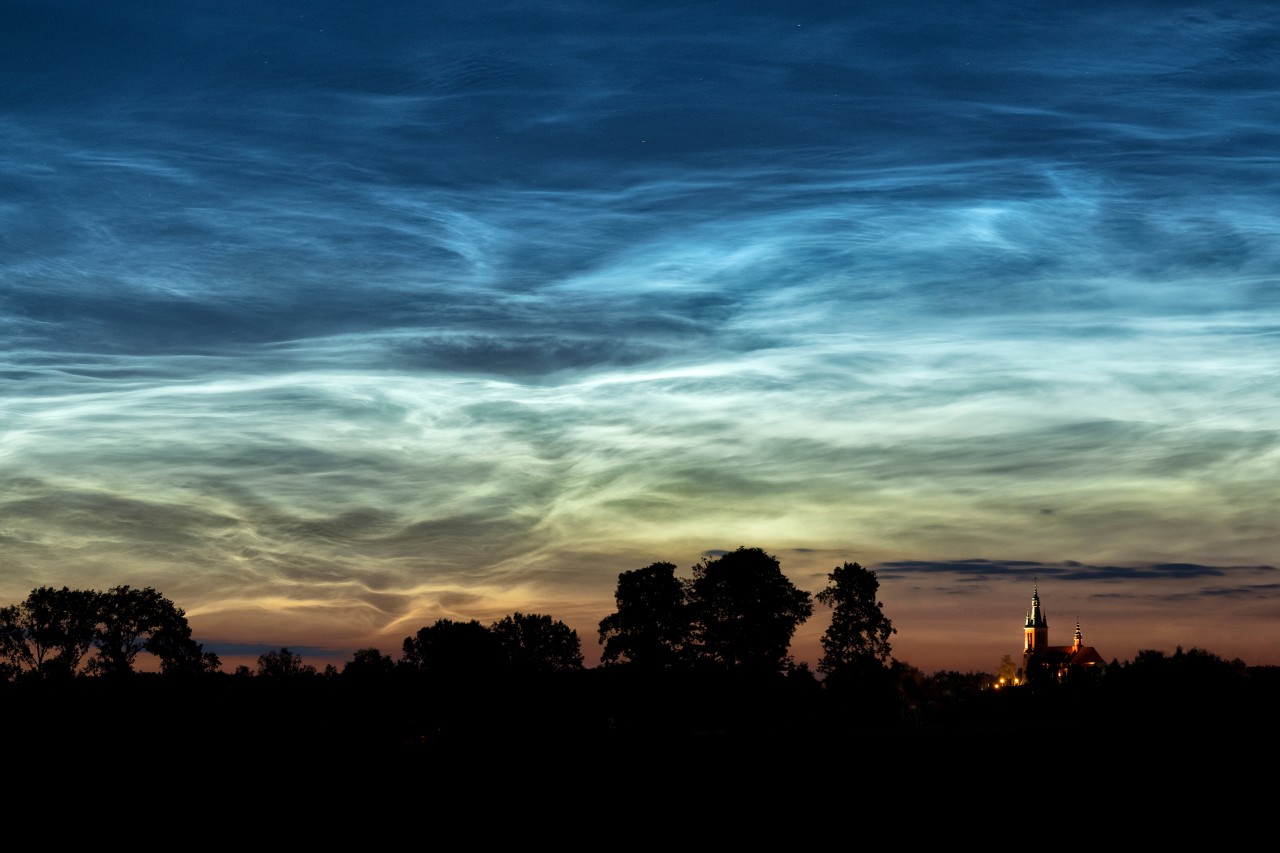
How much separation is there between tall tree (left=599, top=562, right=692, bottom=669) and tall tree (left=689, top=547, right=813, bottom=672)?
5.66 ft

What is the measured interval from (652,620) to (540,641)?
30644 millimetres

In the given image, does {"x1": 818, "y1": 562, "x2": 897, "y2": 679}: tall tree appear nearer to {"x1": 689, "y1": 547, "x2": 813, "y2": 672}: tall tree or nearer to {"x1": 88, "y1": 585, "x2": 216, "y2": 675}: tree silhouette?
{"x1": 689, "y1": 547, "x2": 813, "y2": 672}: tall tree

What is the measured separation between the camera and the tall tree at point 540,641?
151 meters

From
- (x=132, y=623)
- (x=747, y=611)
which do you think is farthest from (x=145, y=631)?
(x=747, y=611)

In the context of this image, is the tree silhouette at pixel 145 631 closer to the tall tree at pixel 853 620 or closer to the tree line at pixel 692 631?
the tree line at pixel 692 631

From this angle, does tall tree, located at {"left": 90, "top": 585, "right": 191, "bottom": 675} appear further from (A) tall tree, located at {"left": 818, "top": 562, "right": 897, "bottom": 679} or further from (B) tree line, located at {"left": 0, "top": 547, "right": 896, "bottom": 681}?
(A) tall tree, located at {"left": 818, "top": 562, "right": 897, "bottom": 679}

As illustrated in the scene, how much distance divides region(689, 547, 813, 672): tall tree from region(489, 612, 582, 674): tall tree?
3039cm

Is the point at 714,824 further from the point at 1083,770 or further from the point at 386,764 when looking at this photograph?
the point at 386,764

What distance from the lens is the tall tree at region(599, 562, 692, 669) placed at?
411 ft

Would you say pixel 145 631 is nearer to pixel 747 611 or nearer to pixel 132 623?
pixel 132 623

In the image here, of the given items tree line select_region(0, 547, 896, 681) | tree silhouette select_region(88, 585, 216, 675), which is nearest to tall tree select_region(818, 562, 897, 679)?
tree line select_region(0, 547, 896, 681)

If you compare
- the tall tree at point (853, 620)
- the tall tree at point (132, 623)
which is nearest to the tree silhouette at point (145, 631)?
the tall tree at point (132, 623)

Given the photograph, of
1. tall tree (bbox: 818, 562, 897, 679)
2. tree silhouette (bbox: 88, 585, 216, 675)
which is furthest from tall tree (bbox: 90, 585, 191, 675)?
tall tree (bbox: 818, 562, 897, 679)

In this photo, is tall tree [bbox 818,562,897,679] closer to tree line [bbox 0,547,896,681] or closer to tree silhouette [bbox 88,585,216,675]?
tree line [bbox 0,547,896,681]
